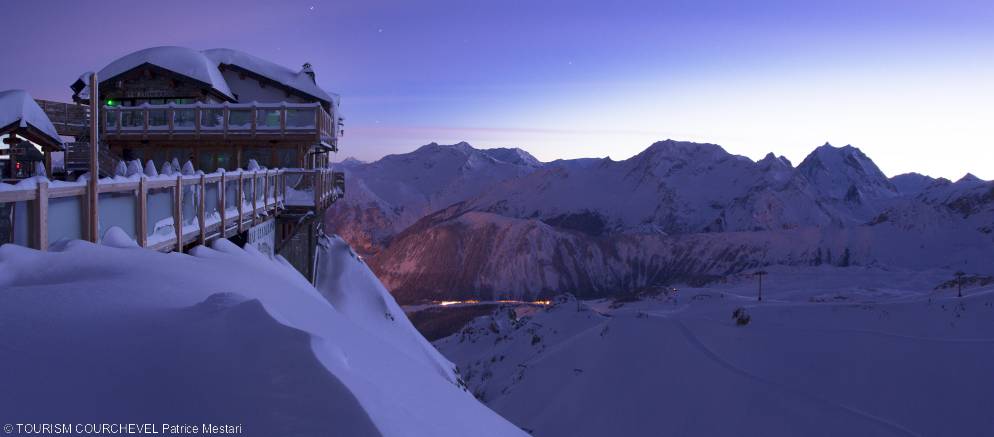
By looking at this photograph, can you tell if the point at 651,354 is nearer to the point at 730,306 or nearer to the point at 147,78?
the point at 730,306

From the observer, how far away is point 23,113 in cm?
2159

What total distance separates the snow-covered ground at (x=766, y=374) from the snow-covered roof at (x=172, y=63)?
632 inches

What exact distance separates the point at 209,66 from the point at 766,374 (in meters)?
23.8

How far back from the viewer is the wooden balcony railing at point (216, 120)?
69.8ft

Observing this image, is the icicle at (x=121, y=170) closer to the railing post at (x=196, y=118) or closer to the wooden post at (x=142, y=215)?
the wooden post at (x=142, y=215)

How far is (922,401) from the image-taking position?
574 inches

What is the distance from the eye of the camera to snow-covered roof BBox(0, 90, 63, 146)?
21.3 metres

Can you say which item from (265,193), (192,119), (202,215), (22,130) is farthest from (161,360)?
(22,130)

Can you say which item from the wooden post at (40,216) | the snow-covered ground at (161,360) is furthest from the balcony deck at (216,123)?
the snow-covered ground at (161,360)

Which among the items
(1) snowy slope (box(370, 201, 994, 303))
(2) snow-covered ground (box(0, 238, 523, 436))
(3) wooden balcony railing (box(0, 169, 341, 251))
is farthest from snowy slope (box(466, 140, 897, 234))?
(2) snow-covered ground (box(0, 238, 523, 436))

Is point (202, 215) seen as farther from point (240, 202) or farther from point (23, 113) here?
point (23, 113)

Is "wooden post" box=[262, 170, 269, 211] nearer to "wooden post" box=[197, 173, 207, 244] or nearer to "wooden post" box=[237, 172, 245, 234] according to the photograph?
"wooden post" box=[237, 172, 245, 234]

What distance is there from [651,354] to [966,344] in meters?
8.45

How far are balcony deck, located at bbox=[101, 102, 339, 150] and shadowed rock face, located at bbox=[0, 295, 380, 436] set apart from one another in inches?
699
